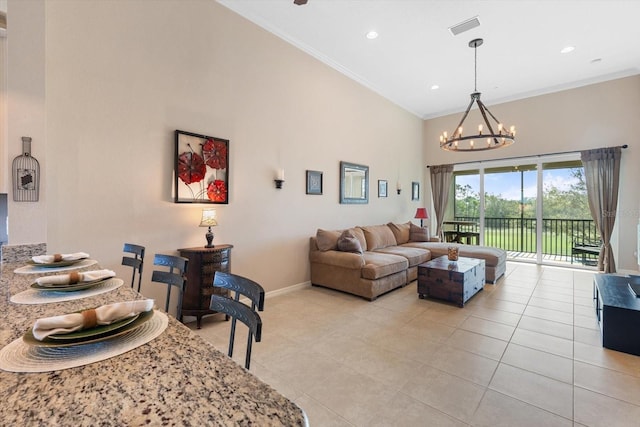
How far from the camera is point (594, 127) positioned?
5.53 metres

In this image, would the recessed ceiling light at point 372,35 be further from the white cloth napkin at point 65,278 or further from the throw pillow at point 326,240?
the white cloth napkin at point 65,278

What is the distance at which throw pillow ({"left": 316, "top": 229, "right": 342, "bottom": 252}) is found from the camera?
4.46 m

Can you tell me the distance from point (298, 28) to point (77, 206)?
3.46 metres

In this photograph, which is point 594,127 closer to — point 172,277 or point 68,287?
point 172,277

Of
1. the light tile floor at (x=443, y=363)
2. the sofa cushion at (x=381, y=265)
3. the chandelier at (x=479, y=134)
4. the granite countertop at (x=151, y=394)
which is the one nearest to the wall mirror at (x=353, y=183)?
the sofa cushion at (x=381, y=265)

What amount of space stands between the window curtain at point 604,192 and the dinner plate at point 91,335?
286 inches

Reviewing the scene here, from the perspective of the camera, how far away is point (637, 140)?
515cm

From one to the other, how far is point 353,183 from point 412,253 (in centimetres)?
168

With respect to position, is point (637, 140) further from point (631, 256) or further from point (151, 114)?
point (151, 114)

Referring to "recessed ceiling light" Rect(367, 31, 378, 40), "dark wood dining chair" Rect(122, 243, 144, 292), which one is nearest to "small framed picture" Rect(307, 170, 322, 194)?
"recessed ceiling light" Rect(367, 31, 378, 40)

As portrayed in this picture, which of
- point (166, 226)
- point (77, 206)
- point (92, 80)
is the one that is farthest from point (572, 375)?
point (92, 80)

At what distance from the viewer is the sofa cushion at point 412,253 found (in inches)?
191

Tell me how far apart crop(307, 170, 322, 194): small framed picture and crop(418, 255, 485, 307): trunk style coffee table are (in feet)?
6.54

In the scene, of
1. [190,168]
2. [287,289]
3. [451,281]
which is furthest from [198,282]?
[451,281]
